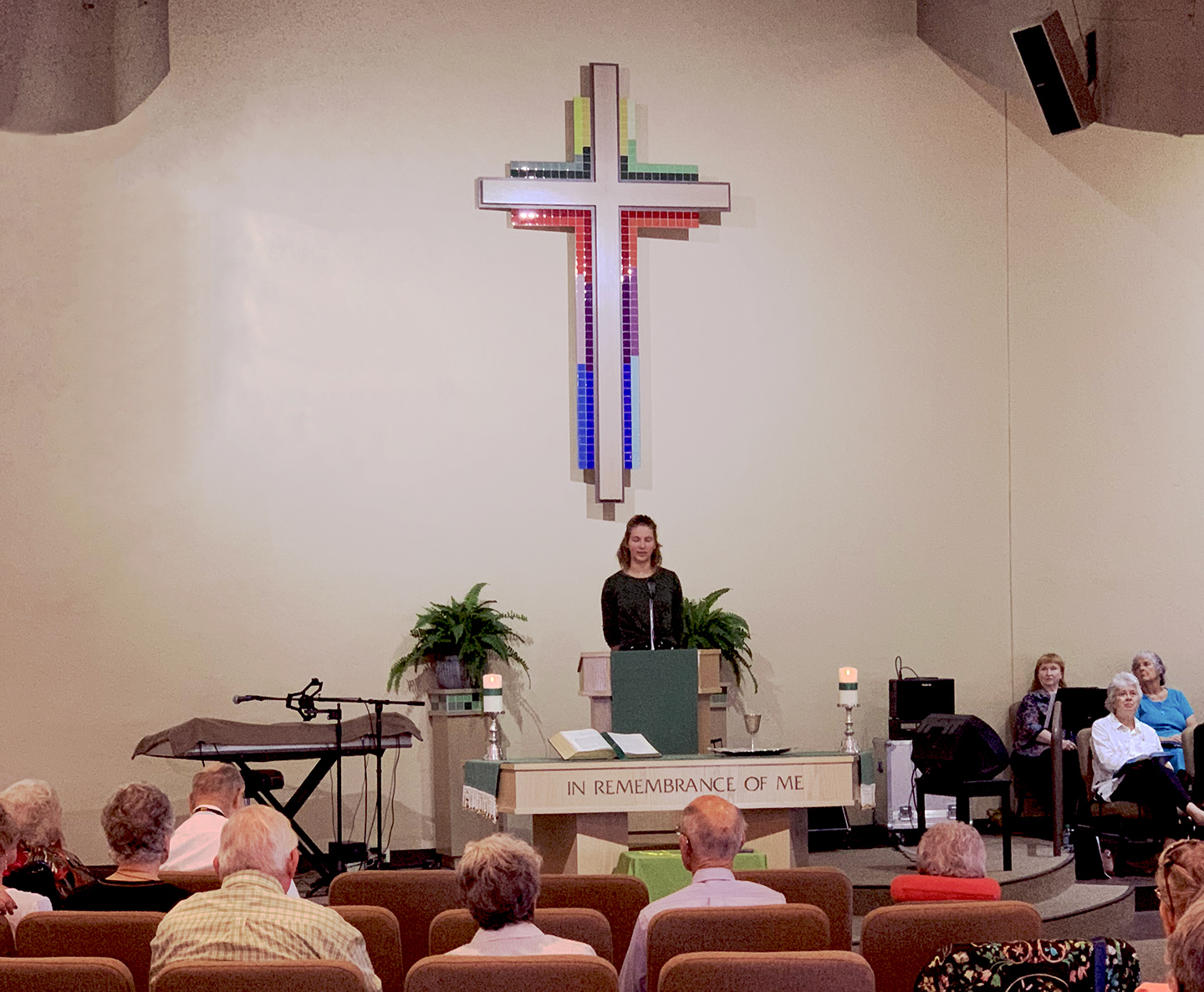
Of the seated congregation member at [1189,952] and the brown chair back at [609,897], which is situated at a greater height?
the seated congregation member at [1189,952]

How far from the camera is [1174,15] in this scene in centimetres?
845

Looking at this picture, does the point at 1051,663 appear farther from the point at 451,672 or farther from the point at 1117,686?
the point at 451,672

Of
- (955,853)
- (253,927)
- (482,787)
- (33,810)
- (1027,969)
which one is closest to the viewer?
(1027,969)

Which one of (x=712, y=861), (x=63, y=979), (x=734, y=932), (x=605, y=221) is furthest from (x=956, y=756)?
(x=63, y=979)

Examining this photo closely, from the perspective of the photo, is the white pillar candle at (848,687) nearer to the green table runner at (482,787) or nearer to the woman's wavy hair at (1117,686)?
the green table runner at (482,787)

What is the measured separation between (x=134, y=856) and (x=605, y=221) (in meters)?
5.61

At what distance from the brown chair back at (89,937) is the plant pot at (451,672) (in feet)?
16.0

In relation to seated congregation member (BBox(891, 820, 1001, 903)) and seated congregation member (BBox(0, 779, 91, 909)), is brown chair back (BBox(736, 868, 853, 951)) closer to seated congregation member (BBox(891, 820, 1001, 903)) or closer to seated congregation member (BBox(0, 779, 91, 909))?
seated congregation member (BBox(891, 820, 1001, 903))

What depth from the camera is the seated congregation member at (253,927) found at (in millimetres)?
2885

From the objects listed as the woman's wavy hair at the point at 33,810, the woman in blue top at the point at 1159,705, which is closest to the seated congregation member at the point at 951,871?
the woman's wavy hair at the point at 33,810

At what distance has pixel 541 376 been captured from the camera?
8570 mm

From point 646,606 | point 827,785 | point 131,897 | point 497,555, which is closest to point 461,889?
point 131,897

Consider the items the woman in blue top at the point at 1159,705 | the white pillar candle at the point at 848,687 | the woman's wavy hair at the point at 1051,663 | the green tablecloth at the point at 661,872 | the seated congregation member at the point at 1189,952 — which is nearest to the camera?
the seated congregation member at the point at 1189,952

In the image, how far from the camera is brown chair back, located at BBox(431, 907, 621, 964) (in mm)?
3188
